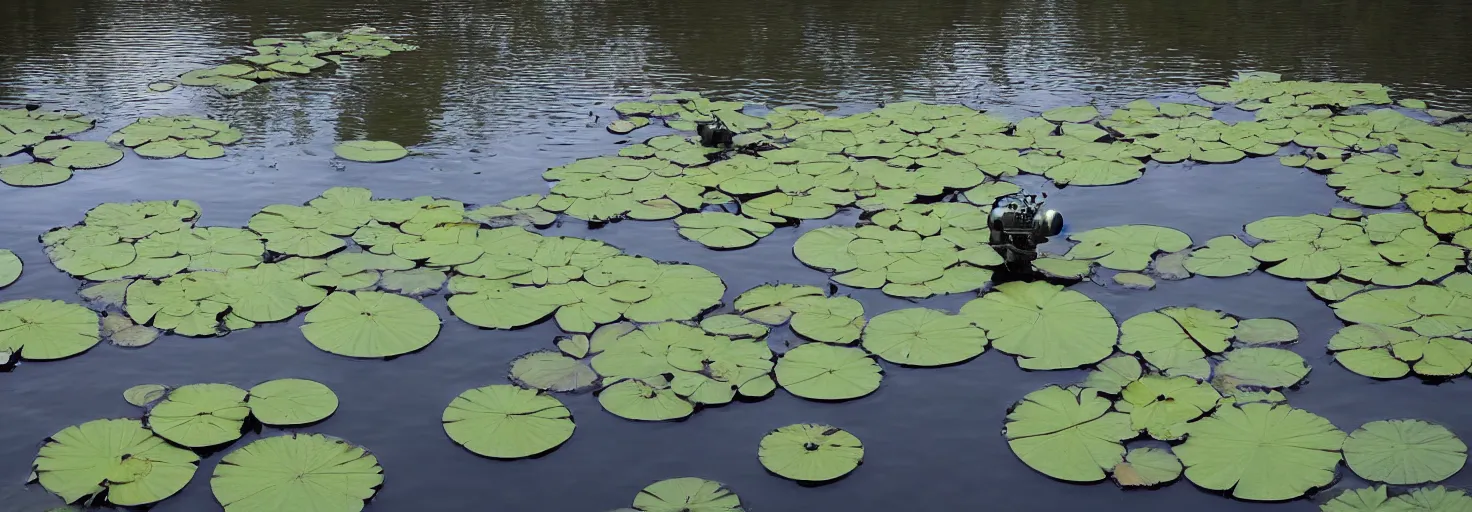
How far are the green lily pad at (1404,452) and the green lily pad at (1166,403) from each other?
1.88 ft

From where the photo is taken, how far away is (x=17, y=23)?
13.7 meters

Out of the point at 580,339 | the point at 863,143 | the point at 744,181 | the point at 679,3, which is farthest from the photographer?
the point at 679,3

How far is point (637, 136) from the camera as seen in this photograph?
29.6 feet

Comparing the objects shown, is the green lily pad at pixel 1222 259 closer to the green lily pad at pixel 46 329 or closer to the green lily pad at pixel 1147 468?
the green lily pad at pixel 1147 468

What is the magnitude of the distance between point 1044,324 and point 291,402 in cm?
354

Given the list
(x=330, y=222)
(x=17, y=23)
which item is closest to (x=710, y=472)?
(x=330, y=222)

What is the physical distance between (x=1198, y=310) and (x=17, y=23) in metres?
14.1

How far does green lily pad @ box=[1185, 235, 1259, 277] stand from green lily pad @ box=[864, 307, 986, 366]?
160 centimetres

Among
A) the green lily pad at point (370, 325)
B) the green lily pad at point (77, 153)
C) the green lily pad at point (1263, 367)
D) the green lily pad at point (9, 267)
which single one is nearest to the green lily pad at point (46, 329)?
the green lily pad at point (9, 267)

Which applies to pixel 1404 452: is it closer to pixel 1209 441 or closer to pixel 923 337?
pixel 1209 441

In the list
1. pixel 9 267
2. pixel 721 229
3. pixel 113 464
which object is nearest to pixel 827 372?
pixel 721 229

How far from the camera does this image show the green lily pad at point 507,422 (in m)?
4.59

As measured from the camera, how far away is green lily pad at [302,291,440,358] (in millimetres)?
5422

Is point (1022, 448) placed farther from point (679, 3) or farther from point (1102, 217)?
point (679, 3)
